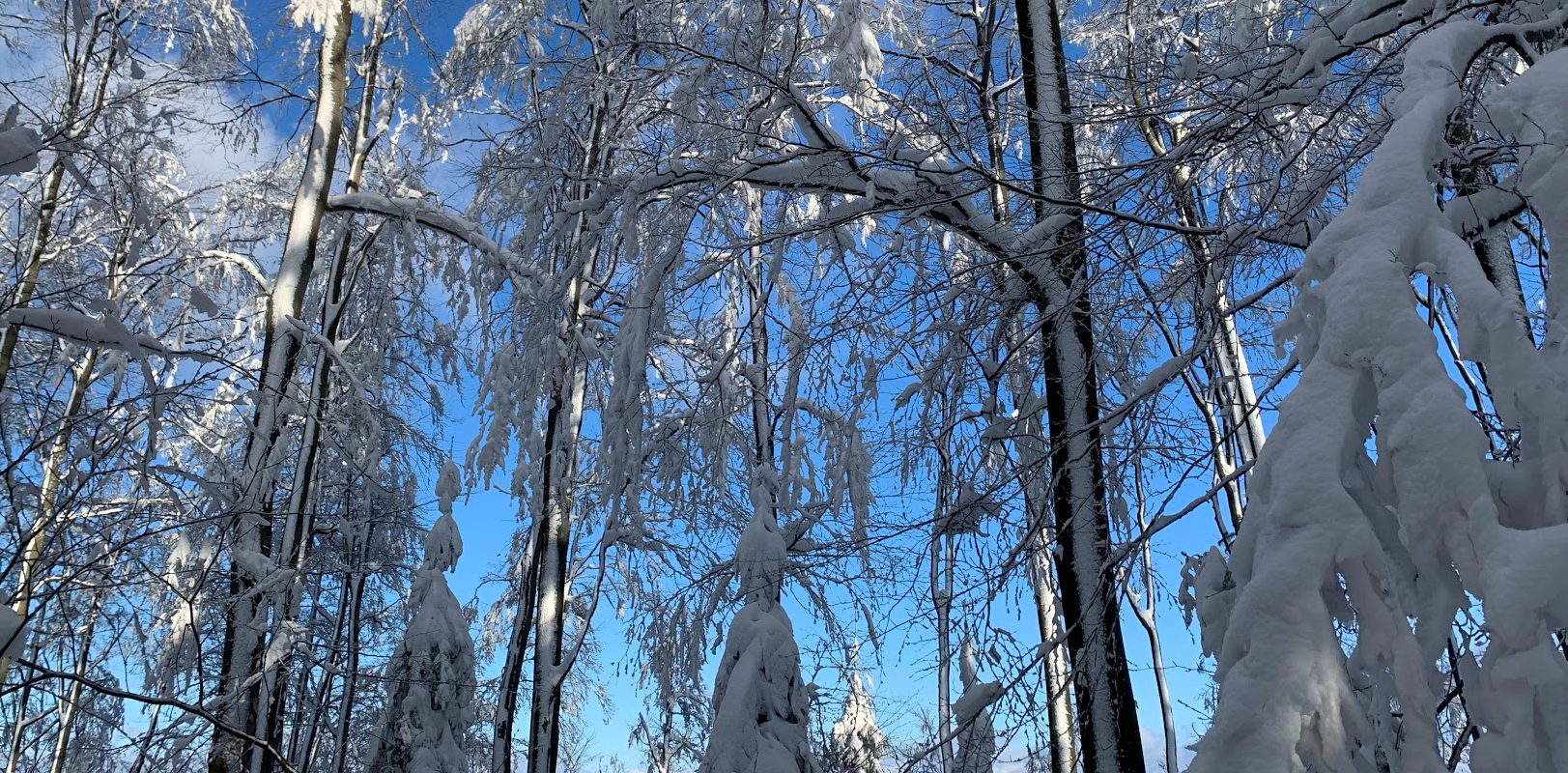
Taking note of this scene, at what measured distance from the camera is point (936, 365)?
13.5 ft

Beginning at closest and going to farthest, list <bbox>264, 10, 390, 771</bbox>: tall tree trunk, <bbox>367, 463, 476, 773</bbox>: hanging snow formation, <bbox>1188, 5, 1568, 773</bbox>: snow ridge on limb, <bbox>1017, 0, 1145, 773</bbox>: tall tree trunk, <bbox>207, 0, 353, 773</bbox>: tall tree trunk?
<bbox>1188, 5, 1568, 773</bbox>: snow ridge on limb → <bbox>1017, 0, 1145, 773</bbox>: tall tree trunk → <bbox>207, 0, 353, 773</bbox>: tall tree trunk → <bbox>264, 10, 390, 771</bbox>: tall tree trunk → <bbox>367, 463, 476, 773</bbox>: hanging snow formation

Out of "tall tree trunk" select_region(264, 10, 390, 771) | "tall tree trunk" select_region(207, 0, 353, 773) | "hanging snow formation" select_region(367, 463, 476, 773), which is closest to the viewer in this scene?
"tall tree trunk" select_region(207, 0, 353, 773)

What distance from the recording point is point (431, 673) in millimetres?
8648

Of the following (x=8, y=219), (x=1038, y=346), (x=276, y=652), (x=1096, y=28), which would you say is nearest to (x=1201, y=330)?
(x=1038, y=346)

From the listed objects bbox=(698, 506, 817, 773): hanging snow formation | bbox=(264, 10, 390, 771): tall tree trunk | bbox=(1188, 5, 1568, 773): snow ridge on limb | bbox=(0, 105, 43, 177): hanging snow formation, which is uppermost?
bbox=(264, 10, 390, 771): tall tree trunk

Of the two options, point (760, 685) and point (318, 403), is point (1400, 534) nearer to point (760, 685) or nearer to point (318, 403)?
point (760, 685)

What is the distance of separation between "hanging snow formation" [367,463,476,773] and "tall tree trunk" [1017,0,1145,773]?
243 inches

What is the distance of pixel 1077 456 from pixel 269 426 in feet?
14.6

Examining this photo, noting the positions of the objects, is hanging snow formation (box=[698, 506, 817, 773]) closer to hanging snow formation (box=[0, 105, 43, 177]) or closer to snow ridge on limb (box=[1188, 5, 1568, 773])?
hanging snow formation (box=[0, 105, 43, 177])

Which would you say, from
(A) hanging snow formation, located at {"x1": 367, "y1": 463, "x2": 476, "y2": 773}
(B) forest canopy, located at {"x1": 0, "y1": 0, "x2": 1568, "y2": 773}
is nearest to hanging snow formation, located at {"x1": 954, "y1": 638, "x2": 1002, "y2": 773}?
(B) forest canopy, located at {"x1": 0, "y1": 0, "x2": 1568, "y2": 773}

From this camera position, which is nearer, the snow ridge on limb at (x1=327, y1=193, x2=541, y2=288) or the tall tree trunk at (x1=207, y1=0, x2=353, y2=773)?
the tall tree trunk at (x1=207, y1=0, x2=353, y2=773)

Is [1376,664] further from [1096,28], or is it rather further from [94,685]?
[1096,28]

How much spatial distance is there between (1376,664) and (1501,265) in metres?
3.61

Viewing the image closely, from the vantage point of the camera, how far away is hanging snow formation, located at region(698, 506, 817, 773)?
225 inches
